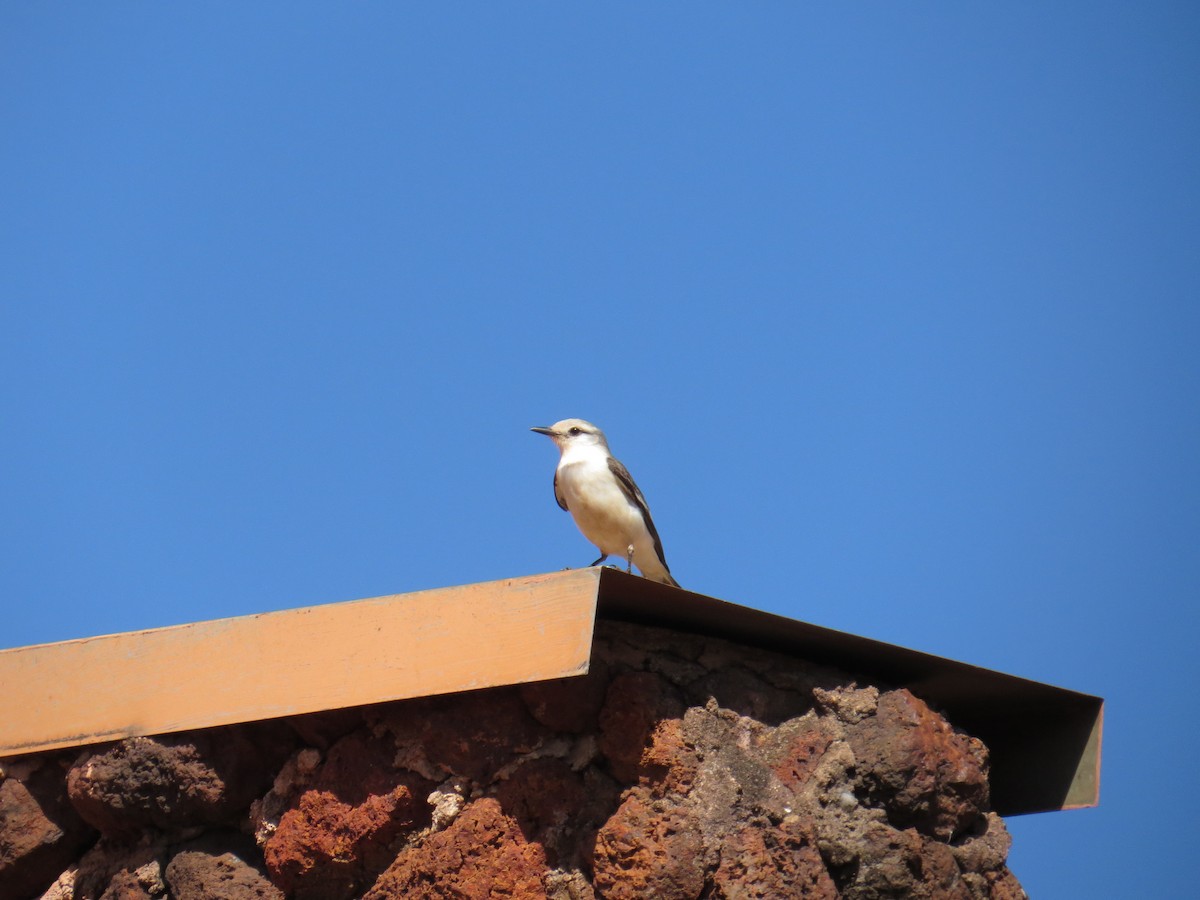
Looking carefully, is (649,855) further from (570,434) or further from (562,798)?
(570,434)

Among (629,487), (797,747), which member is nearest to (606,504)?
(629,487)

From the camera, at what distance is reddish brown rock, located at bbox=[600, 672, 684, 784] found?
4.57m

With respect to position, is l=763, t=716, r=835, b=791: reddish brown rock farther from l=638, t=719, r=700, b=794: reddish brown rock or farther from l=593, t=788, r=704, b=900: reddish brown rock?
l=593, t=788, r=704, b=900: reddish brown rock

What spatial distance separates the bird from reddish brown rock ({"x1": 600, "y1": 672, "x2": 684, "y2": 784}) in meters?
3.80

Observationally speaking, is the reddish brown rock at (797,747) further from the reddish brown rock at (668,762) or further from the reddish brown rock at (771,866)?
the reddish brown rock at (668,762)

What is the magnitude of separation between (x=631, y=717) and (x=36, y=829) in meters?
2.28

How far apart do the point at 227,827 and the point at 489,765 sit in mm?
1089

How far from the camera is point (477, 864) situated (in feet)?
14.8

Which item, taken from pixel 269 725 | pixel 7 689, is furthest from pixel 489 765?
pixel 7 689

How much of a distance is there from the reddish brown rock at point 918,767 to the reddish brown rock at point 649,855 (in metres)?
0.76

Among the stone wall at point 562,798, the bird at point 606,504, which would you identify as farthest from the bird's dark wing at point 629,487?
the stone wall at point 562,798

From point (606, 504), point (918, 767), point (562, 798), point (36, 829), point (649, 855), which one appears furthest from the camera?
point (606, 504)

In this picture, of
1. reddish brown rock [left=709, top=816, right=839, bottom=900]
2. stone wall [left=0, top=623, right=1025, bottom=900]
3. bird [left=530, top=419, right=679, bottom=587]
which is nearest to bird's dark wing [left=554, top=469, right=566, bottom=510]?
bird [left=530, top=419, right=679, bottom=587]

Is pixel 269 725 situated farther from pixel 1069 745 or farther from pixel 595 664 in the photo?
pixel 1069 745
